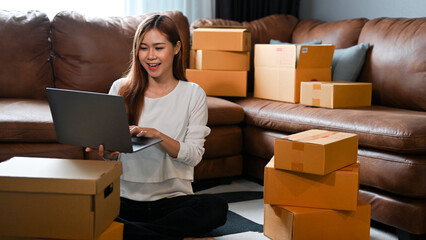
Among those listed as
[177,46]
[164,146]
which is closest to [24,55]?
[177,46]

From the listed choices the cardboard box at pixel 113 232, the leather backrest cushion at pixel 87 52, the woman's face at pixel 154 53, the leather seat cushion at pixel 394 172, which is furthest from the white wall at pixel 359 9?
the cardboard box at pixel 113 232

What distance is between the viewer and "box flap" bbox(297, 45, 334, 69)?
2672 mm

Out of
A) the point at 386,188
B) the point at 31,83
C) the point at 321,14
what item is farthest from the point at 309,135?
the point at 321,14

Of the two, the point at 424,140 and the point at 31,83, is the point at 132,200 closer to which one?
the point at 424,140

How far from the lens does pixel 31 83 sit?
272 centimetres

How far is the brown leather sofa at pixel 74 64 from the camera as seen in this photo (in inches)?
103

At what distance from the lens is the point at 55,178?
1.33 m

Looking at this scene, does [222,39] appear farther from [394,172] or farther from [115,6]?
[394,172]

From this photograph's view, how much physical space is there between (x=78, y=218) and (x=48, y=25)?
5.74 ft

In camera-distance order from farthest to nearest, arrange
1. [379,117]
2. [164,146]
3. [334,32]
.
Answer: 1. [334,32]
2. [379,117]
3. [164,146]

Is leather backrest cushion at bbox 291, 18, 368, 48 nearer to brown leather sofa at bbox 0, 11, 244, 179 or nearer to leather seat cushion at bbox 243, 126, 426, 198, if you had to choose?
brown leather sofa at bbox 0, 11, 244, 179

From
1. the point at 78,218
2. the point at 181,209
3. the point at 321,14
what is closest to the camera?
the point at 78,218

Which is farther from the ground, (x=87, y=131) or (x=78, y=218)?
(x=87, y=131)

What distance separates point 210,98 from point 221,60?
238 mm
